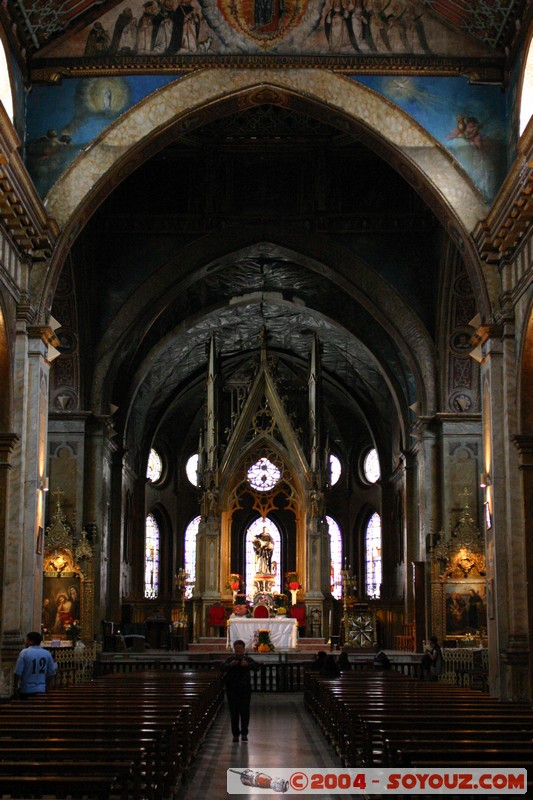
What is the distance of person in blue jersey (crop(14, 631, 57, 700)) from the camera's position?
524 inches

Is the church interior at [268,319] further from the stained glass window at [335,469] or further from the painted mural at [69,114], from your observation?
the stained glass window at [335,469]

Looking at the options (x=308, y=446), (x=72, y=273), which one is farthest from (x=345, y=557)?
(x=72, y=273)

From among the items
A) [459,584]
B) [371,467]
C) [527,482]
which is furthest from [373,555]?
[527,482]

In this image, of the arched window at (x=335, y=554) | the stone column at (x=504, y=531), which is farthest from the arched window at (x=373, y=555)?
the stone column at (x=504, y=531)

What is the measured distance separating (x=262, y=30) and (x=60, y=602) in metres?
14.1

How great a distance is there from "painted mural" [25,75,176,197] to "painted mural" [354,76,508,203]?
13.2 feet

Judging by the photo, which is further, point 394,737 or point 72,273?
point 72,273

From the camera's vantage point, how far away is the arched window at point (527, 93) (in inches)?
705

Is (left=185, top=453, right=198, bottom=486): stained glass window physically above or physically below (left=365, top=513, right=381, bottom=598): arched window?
above

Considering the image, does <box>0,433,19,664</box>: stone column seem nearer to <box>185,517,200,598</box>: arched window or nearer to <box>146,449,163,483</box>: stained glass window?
<box>146,449,163,483</box>: stained glass window

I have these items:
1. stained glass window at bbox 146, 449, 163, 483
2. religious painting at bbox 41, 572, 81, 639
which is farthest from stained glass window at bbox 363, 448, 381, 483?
religious painting at bbox 41, 572, 81, 639

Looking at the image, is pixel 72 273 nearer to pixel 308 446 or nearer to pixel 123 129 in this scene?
pixel 123 129

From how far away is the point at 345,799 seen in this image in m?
10.3

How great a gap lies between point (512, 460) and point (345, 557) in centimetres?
2306
